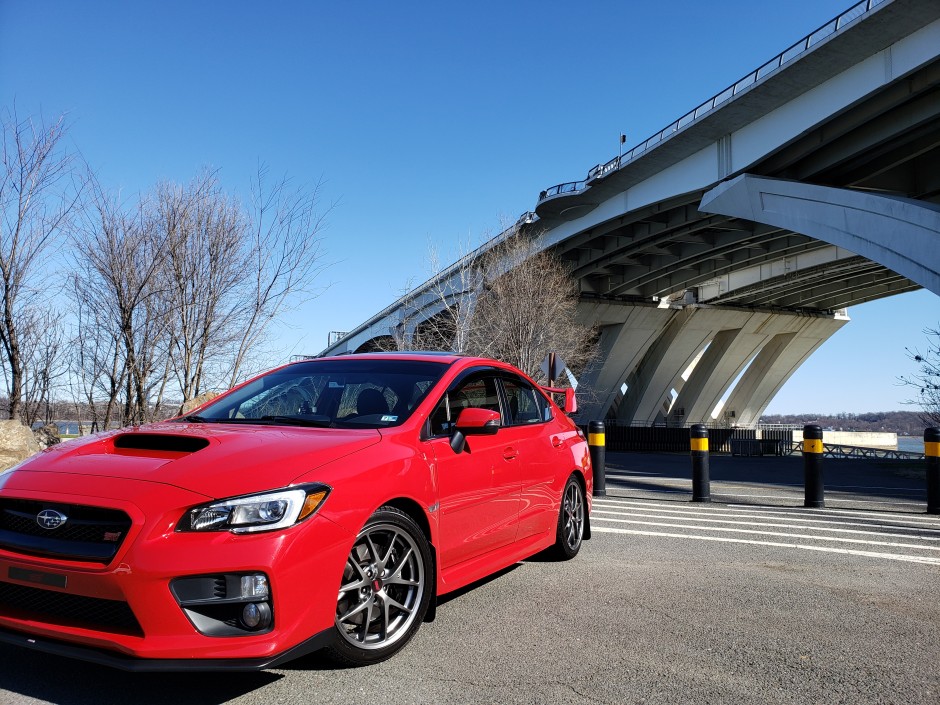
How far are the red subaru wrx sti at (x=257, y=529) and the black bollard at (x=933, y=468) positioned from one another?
8157mm

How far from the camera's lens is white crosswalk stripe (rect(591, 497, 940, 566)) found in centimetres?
709

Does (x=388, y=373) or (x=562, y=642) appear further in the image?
(x=388, y=373)

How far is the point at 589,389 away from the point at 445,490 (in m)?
46.3

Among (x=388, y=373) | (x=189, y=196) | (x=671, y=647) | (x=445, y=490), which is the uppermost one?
(x=189, y=196)

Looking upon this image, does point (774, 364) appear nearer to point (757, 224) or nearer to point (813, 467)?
point (757, 224)

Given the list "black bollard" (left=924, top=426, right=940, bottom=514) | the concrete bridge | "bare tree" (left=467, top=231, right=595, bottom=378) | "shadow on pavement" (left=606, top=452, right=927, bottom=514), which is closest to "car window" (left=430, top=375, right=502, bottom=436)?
"shadow on pavement" (left=606, top=452, right=927, bottom=514)

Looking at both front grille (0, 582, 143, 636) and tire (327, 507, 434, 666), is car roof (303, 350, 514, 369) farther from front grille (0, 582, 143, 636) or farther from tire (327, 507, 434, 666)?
front grille (0, 582, 143, 636)

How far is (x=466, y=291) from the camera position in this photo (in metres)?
35.5

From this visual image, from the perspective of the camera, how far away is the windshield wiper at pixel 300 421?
13.7ft

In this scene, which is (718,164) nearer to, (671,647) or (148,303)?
(148,303)

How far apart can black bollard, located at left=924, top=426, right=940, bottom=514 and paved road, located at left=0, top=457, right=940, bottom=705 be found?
3.99 meters

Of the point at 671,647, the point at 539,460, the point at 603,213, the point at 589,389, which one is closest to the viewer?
the point at 671,647

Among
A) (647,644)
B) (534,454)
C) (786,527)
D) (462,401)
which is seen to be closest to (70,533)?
(462,401)

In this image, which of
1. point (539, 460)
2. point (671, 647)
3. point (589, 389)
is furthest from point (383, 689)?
point (589, 389)
